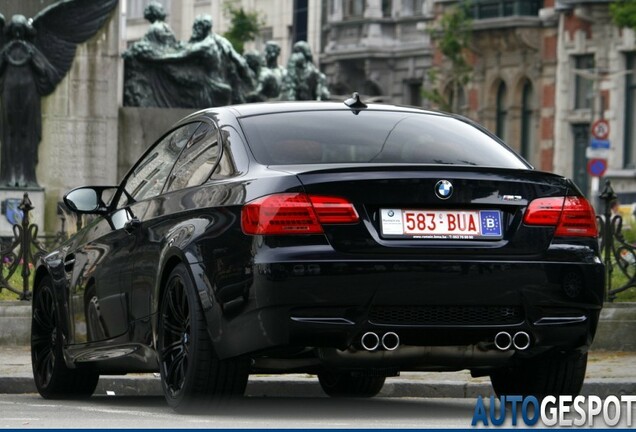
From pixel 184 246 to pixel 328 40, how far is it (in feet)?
219

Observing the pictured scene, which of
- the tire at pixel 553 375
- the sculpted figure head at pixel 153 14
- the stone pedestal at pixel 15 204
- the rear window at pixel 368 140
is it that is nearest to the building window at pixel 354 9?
the sculpted figure head at pixel 153 14

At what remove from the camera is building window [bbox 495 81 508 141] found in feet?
214

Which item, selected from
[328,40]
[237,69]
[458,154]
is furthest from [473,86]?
[458,154]

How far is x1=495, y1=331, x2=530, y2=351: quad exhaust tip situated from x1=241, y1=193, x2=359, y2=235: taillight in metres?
0.84

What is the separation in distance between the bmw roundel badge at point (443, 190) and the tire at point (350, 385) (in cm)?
274

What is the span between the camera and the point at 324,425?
31.1 feet

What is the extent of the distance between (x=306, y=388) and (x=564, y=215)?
11.5 ft

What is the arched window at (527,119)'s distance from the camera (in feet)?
209

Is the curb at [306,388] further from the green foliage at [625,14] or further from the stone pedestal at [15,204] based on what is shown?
the green foliage at [625,14]

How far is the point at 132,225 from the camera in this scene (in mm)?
10898

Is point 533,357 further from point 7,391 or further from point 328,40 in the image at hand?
point 328,40

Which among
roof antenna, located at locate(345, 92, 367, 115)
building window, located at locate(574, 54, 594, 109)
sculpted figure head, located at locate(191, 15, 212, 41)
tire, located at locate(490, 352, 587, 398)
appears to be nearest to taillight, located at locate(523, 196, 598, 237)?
tire, located at locate(490, 352, 587, 398)

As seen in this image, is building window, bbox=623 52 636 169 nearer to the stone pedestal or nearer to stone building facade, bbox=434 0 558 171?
stone building facade, bbox=434 0 558 171

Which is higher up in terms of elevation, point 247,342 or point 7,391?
point 247,342
